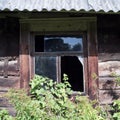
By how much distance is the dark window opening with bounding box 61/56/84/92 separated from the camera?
21.6 ft

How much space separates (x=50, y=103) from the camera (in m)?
5.61

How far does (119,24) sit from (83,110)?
200cm

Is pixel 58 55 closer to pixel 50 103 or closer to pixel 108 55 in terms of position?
pixel 108 55

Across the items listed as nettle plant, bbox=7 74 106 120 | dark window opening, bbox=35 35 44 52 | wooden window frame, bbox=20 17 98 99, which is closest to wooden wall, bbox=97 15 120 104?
wooden window frame, bbox=20 17 98 99

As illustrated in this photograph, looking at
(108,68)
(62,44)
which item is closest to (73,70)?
(62,44)

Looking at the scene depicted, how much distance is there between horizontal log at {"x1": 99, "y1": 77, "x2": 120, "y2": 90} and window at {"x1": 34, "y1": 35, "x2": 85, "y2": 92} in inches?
13.0

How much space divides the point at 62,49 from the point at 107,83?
3.35 ft

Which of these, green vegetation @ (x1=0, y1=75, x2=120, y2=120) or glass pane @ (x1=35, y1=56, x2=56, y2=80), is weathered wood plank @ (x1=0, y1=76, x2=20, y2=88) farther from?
glass pane @ (x1=35, y1=56, x2=56, y2=80)

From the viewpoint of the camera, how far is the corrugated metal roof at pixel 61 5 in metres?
5.88

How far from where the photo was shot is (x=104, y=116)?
5996mm

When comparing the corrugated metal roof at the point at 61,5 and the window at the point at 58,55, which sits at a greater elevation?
the corrugated metal roof at the point at 61,5

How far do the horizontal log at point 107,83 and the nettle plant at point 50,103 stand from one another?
0.57m

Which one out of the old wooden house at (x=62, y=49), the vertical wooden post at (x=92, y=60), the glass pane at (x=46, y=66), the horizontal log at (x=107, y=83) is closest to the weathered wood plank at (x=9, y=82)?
the old wooden house at (x=62, y=49)

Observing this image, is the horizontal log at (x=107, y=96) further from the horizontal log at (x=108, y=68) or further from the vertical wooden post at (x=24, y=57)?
the vertical wooden post at (x=24, y=57)
